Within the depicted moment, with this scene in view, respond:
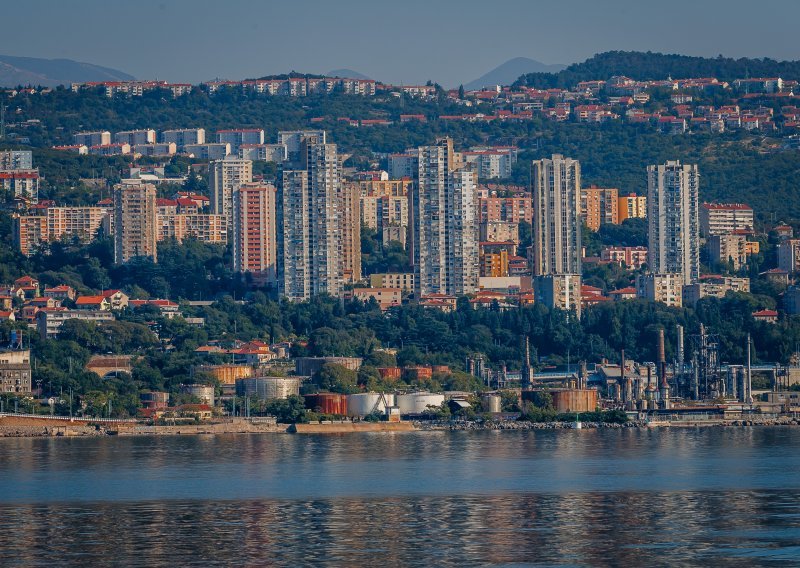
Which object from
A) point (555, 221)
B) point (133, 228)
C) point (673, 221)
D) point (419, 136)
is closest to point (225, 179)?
point (133, 228)

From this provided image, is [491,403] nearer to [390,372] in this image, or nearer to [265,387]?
[390,372]

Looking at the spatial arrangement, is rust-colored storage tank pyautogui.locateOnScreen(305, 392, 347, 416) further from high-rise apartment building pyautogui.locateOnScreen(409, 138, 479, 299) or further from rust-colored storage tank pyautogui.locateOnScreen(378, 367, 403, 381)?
high-rise apartment building pyautogui.locateOnScreen(409, 138, 479, 299)

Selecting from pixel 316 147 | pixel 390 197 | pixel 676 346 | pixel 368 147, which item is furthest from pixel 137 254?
pixel 368 147

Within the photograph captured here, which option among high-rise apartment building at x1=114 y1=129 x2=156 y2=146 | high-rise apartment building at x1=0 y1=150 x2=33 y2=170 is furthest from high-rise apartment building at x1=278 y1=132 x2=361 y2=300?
high-rise apartment building at x1=114 y1=129 x2=156 y2=146

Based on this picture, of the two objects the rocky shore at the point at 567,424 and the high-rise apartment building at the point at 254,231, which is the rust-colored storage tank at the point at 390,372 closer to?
the rocky shore at the point at 567,424

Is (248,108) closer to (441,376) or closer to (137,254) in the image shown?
(137,254)

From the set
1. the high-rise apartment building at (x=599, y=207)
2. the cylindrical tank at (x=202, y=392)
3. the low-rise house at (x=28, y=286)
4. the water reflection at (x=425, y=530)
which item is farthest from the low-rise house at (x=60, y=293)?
the water reflection at (x=425, y=530)
